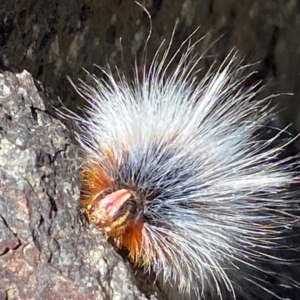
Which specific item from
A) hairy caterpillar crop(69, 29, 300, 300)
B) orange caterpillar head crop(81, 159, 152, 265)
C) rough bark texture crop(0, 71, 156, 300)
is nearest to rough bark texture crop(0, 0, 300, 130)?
hairy caterpillar crop(69, 29, 300, 300)

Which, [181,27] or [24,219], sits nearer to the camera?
[24,219]

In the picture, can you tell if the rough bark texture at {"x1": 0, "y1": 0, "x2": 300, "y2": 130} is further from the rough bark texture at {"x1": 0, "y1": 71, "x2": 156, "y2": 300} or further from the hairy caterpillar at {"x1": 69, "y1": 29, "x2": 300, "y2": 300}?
the rough bark texture at {"x1": 0, "y1": 71, "x2": 156, "y2": 300}

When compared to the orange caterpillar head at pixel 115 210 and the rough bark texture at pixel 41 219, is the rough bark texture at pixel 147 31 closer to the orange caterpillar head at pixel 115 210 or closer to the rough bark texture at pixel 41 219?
the orange caterpillar head at pixel 115 210

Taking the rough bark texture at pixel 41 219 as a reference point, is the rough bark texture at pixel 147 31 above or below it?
above

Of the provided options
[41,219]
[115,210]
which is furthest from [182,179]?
[41,219]

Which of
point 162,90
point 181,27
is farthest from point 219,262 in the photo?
point 181,27

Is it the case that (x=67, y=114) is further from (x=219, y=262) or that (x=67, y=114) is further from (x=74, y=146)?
(x=219, y=262)

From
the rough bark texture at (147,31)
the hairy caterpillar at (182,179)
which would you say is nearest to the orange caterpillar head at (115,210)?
the hairy caterpillar at (182,179)
